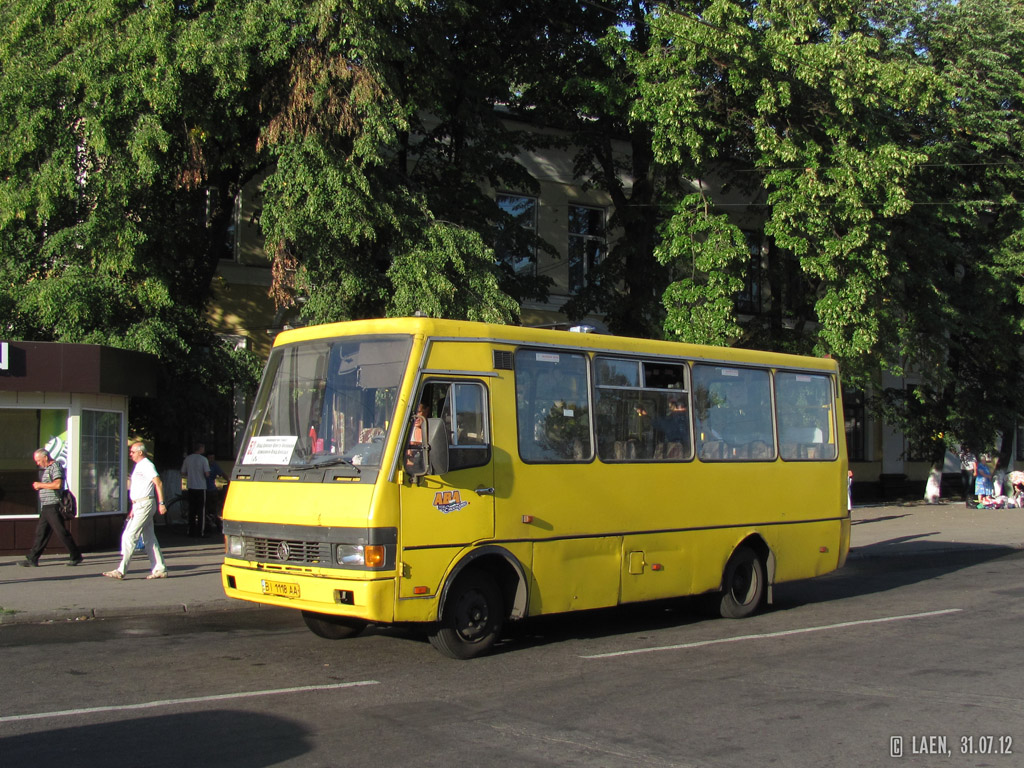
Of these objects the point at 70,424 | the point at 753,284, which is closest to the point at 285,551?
the point at 70,424

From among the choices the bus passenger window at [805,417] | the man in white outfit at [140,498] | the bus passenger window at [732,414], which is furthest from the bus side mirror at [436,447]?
the man in white outfit at [140,498]

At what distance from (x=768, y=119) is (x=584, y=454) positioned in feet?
42.1

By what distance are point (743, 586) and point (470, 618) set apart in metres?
4.17

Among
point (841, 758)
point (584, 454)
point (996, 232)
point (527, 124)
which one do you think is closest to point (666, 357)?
point (584, 454)

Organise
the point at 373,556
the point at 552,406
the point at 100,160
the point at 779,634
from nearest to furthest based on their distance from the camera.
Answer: the point at 373,556 → the point at 552,406 → the point at 779,634 → the point at 100,160

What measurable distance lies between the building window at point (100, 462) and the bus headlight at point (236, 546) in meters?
8.36

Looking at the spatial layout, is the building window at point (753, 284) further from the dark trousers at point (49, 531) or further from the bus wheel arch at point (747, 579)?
the dark trousers at point (49, 531)

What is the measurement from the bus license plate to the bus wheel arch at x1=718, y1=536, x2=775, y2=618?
16.4 feet

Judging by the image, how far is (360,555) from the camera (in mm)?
7750

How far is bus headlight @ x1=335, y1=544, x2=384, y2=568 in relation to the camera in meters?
7.70

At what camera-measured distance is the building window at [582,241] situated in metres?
28.0

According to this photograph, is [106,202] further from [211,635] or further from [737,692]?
[737,692]

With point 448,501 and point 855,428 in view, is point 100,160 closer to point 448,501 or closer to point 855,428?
point 448,501

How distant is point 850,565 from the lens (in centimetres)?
1759
